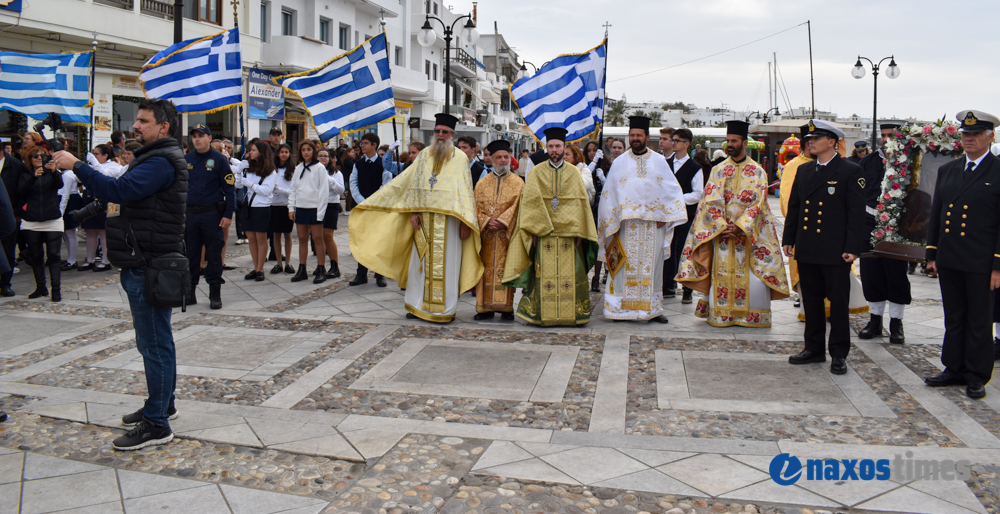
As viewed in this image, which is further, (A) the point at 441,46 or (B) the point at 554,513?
(A) the point at 441,46

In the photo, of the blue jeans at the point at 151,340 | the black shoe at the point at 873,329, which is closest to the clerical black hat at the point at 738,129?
the black shoe at the point at 873,329

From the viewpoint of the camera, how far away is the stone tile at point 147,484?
3.45 metres

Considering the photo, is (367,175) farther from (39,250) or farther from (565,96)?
(39,250)

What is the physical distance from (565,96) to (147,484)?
7184 mm

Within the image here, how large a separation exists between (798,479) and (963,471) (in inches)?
34.4

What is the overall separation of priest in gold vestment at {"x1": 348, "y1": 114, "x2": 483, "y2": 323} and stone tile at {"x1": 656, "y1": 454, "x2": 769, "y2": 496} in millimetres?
3871

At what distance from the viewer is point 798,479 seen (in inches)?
143

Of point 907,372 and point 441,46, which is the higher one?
point 441,46

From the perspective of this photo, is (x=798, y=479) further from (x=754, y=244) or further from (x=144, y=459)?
(x=754, y=244)

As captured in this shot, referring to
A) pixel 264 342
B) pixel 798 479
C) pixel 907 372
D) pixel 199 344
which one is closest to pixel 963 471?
pixel 798 479

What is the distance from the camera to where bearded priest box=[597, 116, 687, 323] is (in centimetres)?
741

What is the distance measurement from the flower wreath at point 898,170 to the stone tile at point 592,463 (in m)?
3.88

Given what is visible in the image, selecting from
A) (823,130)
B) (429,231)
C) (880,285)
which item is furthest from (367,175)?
(880,285)

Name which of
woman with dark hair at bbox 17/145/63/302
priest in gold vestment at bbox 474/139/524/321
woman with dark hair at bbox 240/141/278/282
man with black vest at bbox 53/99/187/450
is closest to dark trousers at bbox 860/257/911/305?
priest in gold vestment at bbox 474/139/524/321
